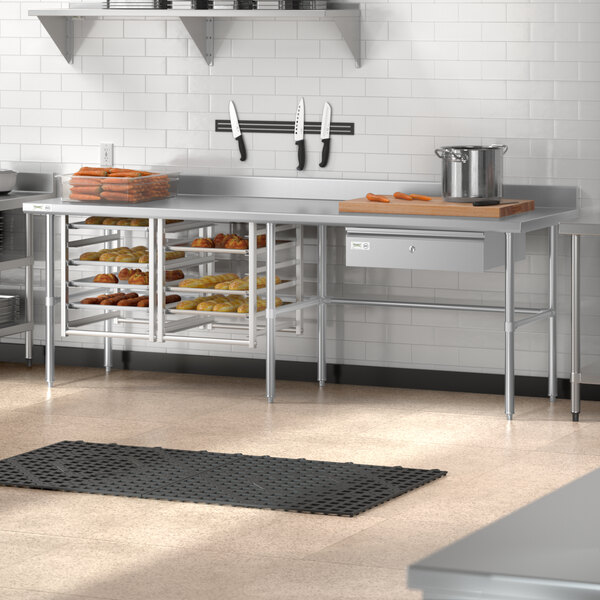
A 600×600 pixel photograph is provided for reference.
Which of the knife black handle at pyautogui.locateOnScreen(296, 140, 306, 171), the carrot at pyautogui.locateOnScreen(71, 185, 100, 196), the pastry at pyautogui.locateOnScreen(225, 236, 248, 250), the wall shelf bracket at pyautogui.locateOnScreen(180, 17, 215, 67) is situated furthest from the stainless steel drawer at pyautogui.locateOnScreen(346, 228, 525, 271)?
the wall shelf bracket at pyautogui.locateOnScreen(180, 17, 215, 67)

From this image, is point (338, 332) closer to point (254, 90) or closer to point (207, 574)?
point (254, 90)

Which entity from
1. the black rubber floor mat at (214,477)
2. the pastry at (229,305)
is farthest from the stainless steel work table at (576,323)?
the pastry at (229,305)

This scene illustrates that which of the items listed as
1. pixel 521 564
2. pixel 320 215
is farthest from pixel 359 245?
pixel 521 564

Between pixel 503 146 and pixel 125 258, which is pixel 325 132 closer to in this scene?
pixel 503 146

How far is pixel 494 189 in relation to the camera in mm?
5871

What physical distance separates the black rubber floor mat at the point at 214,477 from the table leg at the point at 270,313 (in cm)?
104

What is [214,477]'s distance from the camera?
4832 millimetres

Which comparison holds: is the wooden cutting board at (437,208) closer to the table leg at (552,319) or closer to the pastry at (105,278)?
the table leg at (552,319)

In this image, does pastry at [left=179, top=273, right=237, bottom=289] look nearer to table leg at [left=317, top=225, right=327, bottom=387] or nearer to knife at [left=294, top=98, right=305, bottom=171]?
table leg at [left=317, top=225, right=327, bottom=387]

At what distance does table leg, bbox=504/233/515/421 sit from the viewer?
569cm

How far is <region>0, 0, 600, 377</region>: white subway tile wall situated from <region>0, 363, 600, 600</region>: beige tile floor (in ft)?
1.19

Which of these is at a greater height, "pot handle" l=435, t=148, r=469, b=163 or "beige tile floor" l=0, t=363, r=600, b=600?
"pot handle" l=435, t=148, r=469, b=163

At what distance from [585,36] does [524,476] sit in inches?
91.0

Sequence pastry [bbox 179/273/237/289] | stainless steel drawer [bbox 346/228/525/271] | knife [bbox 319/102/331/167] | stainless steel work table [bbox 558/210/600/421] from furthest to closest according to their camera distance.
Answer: knife [bbox 319/102/331/167], pastry [bbox 179/273/237/289], stainless steel work table [bbox 558/210/600/421], stainless steel drawer [bbox 346/228/525/271]
